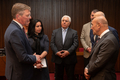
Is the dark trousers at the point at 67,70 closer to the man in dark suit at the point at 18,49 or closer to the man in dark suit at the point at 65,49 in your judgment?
the man in dark suit at the point at 65,49

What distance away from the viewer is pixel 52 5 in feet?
16.3

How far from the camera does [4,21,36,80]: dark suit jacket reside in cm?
167

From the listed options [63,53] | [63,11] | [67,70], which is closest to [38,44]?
[63,53]

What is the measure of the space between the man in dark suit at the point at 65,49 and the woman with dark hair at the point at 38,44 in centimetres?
57

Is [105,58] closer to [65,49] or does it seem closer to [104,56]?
[104,56]

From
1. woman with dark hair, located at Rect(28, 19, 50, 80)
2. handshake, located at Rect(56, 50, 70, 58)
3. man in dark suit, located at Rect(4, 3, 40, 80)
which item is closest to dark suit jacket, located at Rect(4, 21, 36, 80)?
man in dark suit, located at Rect(4, 3, 40, 80)

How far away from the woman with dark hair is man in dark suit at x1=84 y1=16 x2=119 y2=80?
1.04 m

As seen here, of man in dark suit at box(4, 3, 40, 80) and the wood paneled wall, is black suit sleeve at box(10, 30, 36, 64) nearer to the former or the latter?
Answer: man in dark suit at box(4, 3, 40, 80)

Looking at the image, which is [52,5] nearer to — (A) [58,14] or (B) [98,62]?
(A) [58,14]

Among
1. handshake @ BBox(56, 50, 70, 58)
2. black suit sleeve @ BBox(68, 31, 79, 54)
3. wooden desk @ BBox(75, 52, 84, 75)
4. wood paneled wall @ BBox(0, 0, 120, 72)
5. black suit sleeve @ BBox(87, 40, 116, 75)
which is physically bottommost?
wooden desk @ BBox(75, 52, 84, 75)

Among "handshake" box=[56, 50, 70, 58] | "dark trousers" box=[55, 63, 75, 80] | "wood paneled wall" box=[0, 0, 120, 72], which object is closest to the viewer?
"handshake" box=[56, 50, 70, 58]

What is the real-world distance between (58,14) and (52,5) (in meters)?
0.39

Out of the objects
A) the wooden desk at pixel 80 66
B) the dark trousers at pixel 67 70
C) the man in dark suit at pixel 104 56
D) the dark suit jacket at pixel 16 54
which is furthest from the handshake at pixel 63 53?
the dark suit jacket at pixel 16 54

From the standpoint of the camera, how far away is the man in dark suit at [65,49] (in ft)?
10.5
